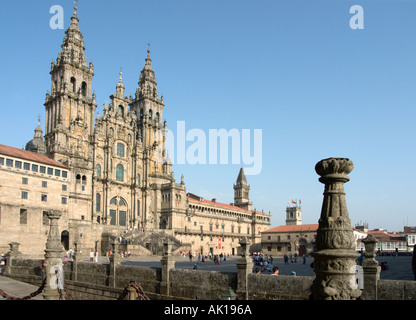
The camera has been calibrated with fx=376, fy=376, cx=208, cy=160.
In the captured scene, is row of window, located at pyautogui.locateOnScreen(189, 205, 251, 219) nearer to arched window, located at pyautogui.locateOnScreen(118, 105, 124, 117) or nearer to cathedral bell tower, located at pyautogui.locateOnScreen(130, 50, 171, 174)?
cathedral bell tower, located at pyautogui.locateOnScreen(130, 50, 171, 174)

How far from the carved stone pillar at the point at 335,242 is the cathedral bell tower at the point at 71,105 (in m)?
47.7

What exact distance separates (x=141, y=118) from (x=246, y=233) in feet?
116

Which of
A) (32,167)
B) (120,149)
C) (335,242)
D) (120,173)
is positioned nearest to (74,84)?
(120,149)

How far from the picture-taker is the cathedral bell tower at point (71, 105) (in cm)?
5119

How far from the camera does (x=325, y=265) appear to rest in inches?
215

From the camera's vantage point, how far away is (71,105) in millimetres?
54844

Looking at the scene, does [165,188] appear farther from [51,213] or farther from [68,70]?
[51,213]

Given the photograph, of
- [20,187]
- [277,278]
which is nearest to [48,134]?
[20,187]

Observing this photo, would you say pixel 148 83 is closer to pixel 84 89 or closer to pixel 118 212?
pixel 84 89

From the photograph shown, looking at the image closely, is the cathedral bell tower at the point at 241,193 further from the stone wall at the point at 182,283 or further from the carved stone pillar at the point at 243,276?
the carved stone pillar at the point at 243,276

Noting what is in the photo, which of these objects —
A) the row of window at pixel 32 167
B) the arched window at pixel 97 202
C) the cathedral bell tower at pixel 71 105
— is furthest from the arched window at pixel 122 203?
the row of window at pixel 32 167

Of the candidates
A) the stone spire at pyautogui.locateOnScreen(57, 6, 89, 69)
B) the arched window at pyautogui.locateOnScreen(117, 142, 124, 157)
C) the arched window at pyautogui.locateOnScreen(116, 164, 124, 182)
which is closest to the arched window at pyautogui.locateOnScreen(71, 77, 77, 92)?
the stone spire at pyautogui.locateOnScreen(57, 6, 89, 69)

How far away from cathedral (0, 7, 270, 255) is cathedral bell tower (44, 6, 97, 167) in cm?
15
